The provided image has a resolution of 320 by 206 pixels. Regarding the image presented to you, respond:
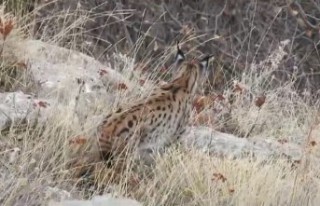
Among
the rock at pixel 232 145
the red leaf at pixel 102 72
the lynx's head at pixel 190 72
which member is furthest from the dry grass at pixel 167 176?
the red leaf at pixel 102 72

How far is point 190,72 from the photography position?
6.30 meters

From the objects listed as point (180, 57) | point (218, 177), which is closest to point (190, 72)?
point (180, 57)

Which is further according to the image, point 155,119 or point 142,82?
point 142,82

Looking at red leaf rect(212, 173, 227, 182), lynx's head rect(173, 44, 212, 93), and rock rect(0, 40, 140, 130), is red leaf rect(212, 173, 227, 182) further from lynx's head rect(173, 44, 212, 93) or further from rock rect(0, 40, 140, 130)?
rock rect(0, 40, 140, 130)

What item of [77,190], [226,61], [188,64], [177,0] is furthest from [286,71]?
[77,190]

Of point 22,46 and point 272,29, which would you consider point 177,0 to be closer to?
point 272,29

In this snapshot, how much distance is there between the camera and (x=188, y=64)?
252 inches

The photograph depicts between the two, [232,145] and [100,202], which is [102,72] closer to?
[232,145]

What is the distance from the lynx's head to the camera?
6238mm

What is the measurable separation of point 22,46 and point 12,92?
609 millimetres

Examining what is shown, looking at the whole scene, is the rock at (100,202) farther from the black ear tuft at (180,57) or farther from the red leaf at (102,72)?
the red leaf at (102,72)

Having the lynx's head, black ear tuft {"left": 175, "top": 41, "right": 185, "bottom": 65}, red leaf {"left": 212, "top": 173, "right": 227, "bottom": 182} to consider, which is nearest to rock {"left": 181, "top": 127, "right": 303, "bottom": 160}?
the lynx's head

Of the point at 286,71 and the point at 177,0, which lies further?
the point at 177,0

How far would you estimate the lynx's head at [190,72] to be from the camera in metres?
6.24
